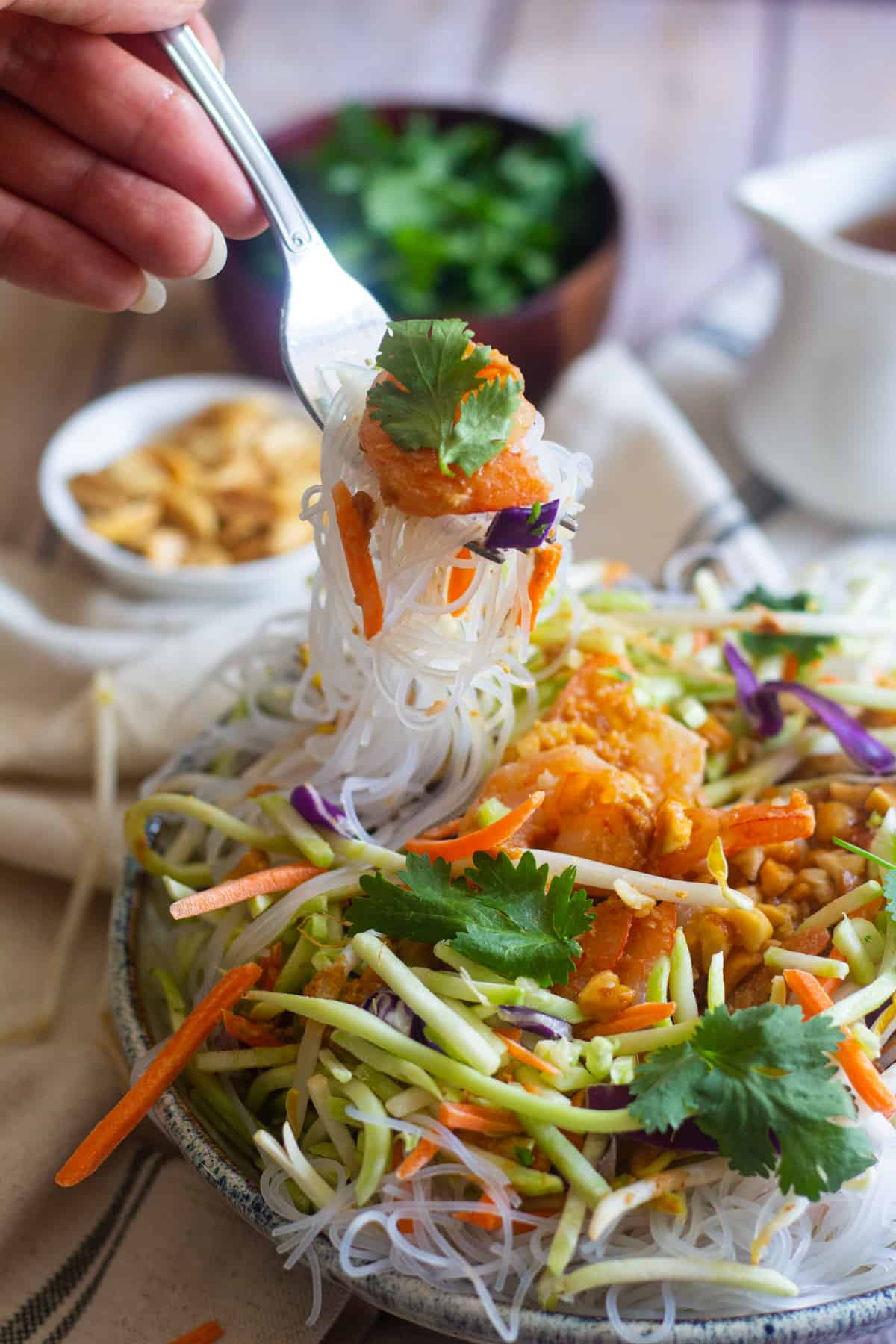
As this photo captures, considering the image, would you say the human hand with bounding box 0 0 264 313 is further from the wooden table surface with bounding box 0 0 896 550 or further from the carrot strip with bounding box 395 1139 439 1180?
the wooden table surface with bounding box 0 0 896 550

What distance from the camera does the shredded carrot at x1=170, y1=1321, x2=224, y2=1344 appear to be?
7.52 ft

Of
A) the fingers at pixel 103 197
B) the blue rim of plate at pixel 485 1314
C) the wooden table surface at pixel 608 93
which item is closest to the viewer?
the blue rim of plate at pixel 485 1314

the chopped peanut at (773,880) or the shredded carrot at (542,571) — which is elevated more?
the shredded carrot at (542,571)

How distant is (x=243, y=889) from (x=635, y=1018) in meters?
0.73

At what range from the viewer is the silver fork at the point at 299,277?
2.61 meters

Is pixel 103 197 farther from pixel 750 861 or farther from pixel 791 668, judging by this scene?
pixel 750 861

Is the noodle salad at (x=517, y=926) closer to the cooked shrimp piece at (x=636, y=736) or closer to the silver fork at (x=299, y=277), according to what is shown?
the cooked shrimp piece at (x=636, y=736)

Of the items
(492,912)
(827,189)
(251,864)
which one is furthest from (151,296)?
(827,189)

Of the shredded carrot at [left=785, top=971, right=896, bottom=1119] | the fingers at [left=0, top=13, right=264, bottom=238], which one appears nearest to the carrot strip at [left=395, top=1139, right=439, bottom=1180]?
the shredded carrot at [left=785, top=971, right=896, bottom=1119]

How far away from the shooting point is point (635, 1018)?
2102 millimetres

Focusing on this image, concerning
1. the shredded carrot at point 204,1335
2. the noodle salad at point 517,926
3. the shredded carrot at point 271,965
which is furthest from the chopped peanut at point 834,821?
the shredded carrot at point 204,1335

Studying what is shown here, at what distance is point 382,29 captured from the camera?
6785 mm

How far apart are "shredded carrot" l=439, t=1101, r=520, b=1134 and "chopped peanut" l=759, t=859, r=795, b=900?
652 millimetres

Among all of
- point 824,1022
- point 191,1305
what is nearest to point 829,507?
point 824,1022
